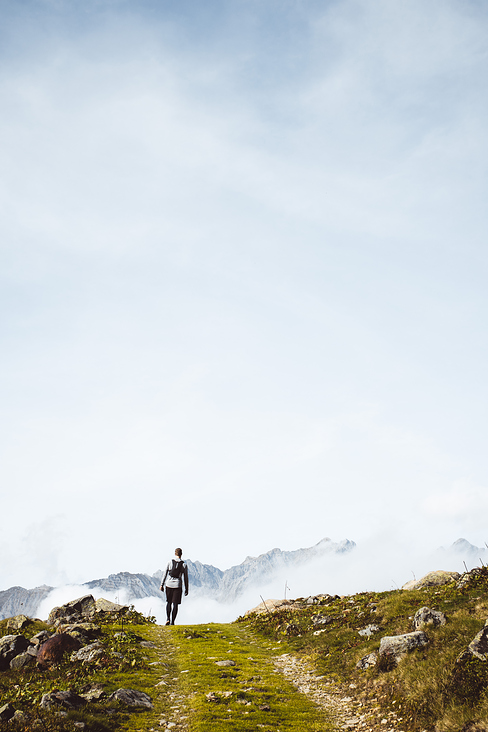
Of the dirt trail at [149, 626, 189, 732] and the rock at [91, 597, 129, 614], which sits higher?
the rock at [91, 597, 129, 614]

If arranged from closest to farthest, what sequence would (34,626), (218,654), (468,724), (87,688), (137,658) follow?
(468,724)
(87,688)
(137,658)
(218,654)
(34,626)

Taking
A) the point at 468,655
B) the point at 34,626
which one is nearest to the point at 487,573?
the point at 468,655

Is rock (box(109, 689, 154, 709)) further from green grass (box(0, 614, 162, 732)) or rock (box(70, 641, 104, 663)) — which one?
rock (box(70, 641, 104, 663))

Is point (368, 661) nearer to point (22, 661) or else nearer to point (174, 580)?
point (22, 661)

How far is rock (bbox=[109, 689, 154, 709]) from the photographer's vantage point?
13.2m

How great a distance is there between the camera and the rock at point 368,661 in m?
16.1

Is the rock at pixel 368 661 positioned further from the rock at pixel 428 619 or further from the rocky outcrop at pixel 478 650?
the rocky outcrop at pixel 478 650

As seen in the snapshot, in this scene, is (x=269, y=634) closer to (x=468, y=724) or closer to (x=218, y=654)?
(x=218, y=654)

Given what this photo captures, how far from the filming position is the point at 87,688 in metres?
14.1

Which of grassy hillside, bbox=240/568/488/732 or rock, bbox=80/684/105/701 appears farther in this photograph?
rock, bbox=80/684/105/701

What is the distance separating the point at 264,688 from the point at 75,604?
73.7 feet

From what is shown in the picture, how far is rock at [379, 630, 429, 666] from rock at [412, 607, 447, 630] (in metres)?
0.79

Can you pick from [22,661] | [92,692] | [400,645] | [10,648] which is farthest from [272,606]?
[92,692]

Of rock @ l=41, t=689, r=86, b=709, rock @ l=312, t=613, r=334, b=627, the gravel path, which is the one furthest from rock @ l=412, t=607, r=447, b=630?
rock @ l=41, t=689, r=86, b=709
